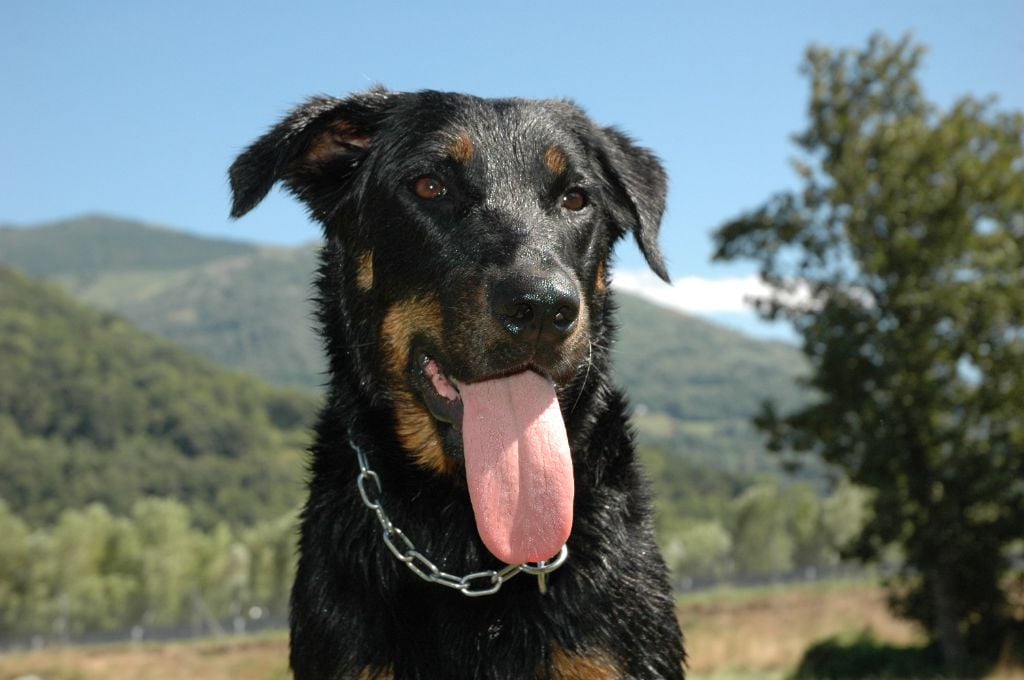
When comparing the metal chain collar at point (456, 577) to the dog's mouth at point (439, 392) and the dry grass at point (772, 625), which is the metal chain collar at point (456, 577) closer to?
the dog's mouth at point (439, 392)

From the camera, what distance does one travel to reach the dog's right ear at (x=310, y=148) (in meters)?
4.86

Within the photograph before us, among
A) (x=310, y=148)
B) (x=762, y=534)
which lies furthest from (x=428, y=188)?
(x=762, y=534)

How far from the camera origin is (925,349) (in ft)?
83.6

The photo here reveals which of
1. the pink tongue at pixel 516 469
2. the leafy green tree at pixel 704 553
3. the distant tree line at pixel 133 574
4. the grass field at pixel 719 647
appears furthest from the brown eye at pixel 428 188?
the leafy green tree at pixel 704 553

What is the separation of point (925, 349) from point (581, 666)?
78.1 ft

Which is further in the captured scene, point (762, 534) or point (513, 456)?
point (762, 534)

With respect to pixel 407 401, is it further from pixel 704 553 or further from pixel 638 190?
pixel 704 553

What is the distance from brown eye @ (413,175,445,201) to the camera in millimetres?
4699

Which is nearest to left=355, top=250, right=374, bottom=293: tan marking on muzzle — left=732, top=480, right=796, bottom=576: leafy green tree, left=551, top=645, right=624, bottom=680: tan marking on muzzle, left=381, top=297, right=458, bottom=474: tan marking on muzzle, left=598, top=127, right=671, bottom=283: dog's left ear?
left=381, top=297, right=458, bottom=474: tan marking on muzzle

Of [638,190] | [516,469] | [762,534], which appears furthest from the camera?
[762,534]

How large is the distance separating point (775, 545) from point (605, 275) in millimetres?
117644

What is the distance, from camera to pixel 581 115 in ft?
→ 18.0

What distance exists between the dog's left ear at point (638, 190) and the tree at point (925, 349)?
21880 millimetres

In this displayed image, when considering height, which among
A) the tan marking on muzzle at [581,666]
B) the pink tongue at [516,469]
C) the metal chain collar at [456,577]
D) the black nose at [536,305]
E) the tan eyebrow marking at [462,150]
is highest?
the tan eyebrow marking at [462,150]
